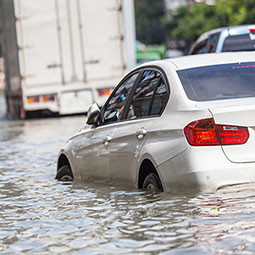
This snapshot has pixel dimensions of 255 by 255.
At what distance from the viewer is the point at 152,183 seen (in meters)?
7.58

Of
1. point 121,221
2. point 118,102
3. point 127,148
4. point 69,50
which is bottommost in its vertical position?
point 121,221

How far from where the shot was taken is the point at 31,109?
24.6 m

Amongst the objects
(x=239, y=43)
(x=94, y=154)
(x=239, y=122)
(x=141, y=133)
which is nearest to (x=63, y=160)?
(x=94, y=154)

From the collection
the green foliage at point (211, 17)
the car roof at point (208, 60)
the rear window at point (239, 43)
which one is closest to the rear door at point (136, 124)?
the car roof at point (208, 60)

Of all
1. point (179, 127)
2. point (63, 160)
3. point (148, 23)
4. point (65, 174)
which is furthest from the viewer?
point (148, 23)

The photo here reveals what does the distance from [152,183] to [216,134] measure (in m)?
0.87

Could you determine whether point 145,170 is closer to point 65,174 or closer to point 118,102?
point 118,102

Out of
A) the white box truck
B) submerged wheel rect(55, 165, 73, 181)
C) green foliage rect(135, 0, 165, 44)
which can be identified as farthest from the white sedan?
green foliage rect(135, 0, 165, 44)

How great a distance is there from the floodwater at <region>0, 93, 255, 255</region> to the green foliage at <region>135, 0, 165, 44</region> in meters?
129

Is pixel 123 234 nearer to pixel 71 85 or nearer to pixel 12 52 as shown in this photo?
pixel 71 85

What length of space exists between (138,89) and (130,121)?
1.08 ft

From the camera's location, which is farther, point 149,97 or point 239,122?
point 149,97

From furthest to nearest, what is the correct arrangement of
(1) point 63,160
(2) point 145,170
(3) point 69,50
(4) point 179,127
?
(3) point 69,50
(1) point 63,160
(2) point 145,170
(4) point 179,127

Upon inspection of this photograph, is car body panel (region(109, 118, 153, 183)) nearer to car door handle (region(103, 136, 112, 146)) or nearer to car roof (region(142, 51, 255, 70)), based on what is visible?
car door handle (region(103, 136, 112, 146))
